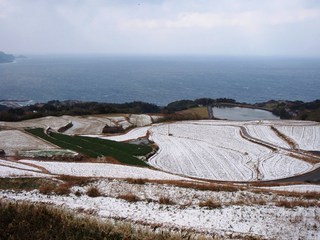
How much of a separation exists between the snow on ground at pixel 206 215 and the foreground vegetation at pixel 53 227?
2.49 m

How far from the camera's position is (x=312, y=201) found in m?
14.7

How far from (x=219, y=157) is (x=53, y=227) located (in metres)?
26.7

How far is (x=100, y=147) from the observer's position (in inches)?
1335

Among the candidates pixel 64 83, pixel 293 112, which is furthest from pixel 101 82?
pixel 293 112

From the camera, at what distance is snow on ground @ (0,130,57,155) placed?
1234 inches

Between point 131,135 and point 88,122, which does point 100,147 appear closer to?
point 131,135

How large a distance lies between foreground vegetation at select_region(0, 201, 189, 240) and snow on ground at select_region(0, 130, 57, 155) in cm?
2272

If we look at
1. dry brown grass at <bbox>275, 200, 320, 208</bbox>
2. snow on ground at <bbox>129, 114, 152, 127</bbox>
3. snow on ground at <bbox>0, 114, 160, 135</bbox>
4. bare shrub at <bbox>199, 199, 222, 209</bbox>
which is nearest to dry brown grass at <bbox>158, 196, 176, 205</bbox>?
bare shrub at <bbox>199, 199, 222, 209</bbox>

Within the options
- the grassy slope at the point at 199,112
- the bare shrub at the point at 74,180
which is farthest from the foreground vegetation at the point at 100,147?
the grassy slope at the point at 199,112

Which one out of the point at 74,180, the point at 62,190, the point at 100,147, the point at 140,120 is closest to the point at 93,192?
the point at 62,190

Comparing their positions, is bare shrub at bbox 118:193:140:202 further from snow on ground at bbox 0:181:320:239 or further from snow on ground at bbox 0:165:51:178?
snow on ground at bbox 0:165:51:178

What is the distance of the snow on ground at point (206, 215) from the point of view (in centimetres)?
1099

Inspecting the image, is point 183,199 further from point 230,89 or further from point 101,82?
point 101,82

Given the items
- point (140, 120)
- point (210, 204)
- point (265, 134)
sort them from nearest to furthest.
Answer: point (210, 204) → point (265, 134) → point (140, 120)
